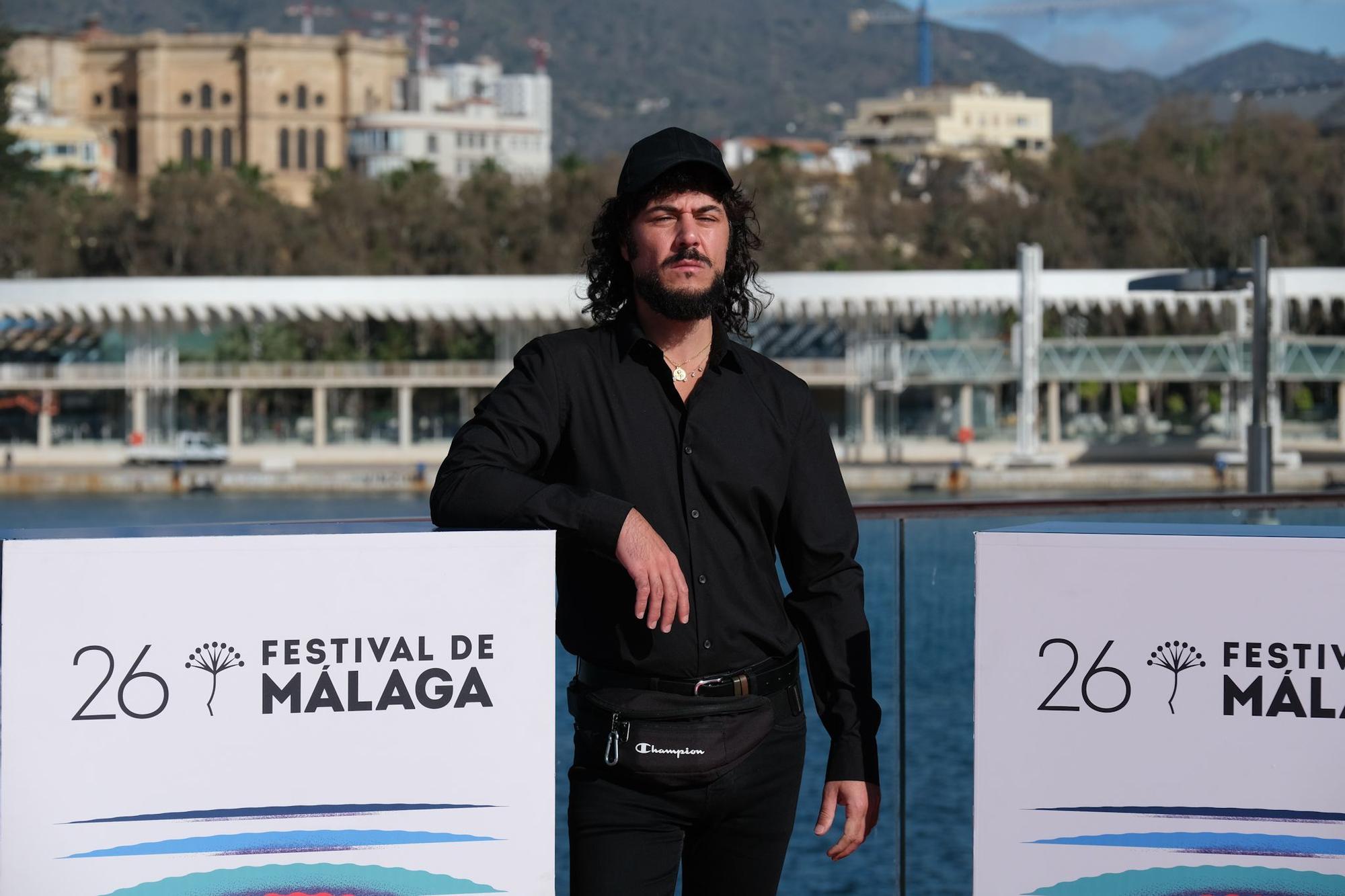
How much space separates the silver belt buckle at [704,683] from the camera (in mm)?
3143

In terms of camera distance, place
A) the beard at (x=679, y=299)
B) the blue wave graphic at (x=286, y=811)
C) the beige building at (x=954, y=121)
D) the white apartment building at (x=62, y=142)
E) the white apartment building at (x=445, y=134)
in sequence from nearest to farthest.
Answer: the blue wave graphic at (x=286, y=811)
the beard at (x=679, y=299)
the white apartment building at (x=62, y=142)
the white apartment building at (x=445, y=134)
the beige building at (x=954, y=121)

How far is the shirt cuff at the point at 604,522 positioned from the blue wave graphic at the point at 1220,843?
3.08 ft

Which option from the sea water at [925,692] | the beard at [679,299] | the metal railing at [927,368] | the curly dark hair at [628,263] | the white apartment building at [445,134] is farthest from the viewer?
the white apartment building at [445,134]

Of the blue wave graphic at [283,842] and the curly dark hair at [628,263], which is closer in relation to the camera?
the blue wave graphic at [283,842]

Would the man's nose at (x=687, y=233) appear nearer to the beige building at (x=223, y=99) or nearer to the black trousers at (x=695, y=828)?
the black trousers at (x=695, y=828)

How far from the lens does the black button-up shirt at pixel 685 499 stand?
10.3ft

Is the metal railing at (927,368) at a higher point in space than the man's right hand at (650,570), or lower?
higher

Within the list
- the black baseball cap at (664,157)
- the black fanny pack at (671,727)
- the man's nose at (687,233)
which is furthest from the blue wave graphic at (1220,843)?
the black baseball cap at (664,157)

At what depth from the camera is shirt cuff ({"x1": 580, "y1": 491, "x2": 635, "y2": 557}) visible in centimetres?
303

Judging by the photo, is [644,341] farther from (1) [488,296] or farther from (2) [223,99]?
(2) [223,99]

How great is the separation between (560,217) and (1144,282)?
147ft

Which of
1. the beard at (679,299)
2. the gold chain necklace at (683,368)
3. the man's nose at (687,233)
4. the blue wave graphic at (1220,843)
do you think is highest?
the man's nose at (687,233)

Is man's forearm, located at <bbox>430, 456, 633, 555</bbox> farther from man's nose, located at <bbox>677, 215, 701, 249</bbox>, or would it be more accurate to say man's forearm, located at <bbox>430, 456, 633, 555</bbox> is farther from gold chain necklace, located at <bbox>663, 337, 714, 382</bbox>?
man's nose, located at <bbox>677, 215, 701, 249</bbox>

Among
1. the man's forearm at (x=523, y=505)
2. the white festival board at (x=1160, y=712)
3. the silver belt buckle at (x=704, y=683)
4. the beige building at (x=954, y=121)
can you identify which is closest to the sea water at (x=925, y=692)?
the white festival board at (x=1160, y=712)
